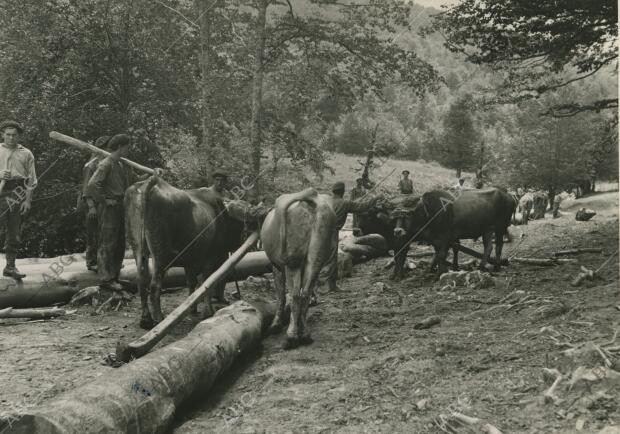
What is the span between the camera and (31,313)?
8.59 m

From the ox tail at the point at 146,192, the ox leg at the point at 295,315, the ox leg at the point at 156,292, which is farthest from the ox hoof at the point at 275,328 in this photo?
the ox tail at the point at 146,192

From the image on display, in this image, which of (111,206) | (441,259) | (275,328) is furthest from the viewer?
(441,259)

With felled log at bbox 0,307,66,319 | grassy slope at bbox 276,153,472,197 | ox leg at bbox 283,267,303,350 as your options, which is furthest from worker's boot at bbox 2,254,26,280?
grassy slope at bbox 276,153,472,197

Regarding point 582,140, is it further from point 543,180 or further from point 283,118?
point 283,118

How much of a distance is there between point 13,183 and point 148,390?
19.7 feet

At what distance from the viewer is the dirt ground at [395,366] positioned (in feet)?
13.8

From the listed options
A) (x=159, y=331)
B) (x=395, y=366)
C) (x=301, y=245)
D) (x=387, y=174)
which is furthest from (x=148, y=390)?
(x=387, y=174)

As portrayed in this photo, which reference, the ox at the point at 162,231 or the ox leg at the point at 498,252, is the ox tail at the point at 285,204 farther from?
the ox leg at the point at 498,252

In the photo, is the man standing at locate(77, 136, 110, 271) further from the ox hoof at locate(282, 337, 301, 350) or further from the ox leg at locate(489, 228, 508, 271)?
the ox leg at locate(489, 228, 508, 271)

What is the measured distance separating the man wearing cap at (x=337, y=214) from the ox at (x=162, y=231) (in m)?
1.92

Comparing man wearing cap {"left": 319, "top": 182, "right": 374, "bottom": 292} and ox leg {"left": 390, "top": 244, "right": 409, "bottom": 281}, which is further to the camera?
ox leg {"left": 390, "top": 244, "right": 409, "bottom": 281}

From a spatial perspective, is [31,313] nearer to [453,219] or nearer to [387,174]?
[453,219]

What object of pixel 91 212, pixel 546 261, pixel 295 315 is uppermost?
pixel 91 212

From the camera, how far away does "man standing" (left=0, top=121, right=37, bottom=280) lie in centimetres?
889
